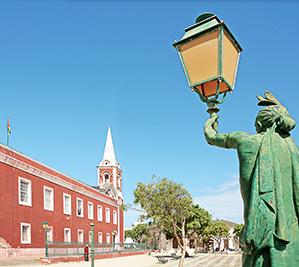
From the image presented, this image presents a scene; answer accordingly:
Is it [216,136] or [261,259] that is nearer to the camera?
[261,259]

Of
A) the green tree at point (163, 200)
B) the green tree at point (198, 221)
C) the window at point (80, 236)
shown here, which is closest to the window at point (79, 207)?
the window at point (80, 236)

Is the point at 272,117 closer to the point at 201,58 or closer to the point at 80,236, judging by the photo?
the point at 201,58

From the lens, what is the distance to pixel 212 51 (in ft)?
7.70

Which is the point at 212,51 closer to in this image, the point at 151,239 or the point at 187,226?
the point at 187,226

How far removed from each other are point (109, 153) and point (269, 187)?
62246 millimetres

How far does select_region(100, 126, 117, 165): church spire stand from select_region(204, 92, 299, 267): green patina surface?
60575 mm

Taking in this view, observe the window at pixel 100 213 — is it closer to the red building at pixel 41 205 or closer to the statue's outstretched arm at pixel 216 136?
the red building at pixel 41 205

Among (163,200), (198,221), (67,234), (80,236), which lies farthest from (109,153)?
(163,200)

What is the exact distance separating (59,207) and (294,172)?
33639mm

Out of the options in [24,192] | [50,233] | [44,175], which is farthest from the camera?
[50,233]

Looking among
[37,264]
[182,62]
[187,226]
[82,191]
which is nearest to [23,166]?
[37,264]

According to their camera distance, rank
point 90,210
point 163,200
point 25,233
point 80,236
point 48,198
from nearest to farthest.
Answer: point 163,200 → point 25,233 → point 48,198 → point 80,236 → point 90,210

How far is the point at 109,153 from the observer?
63969 millimetres

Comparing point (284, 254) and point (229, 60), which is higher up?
point (229, 60)
